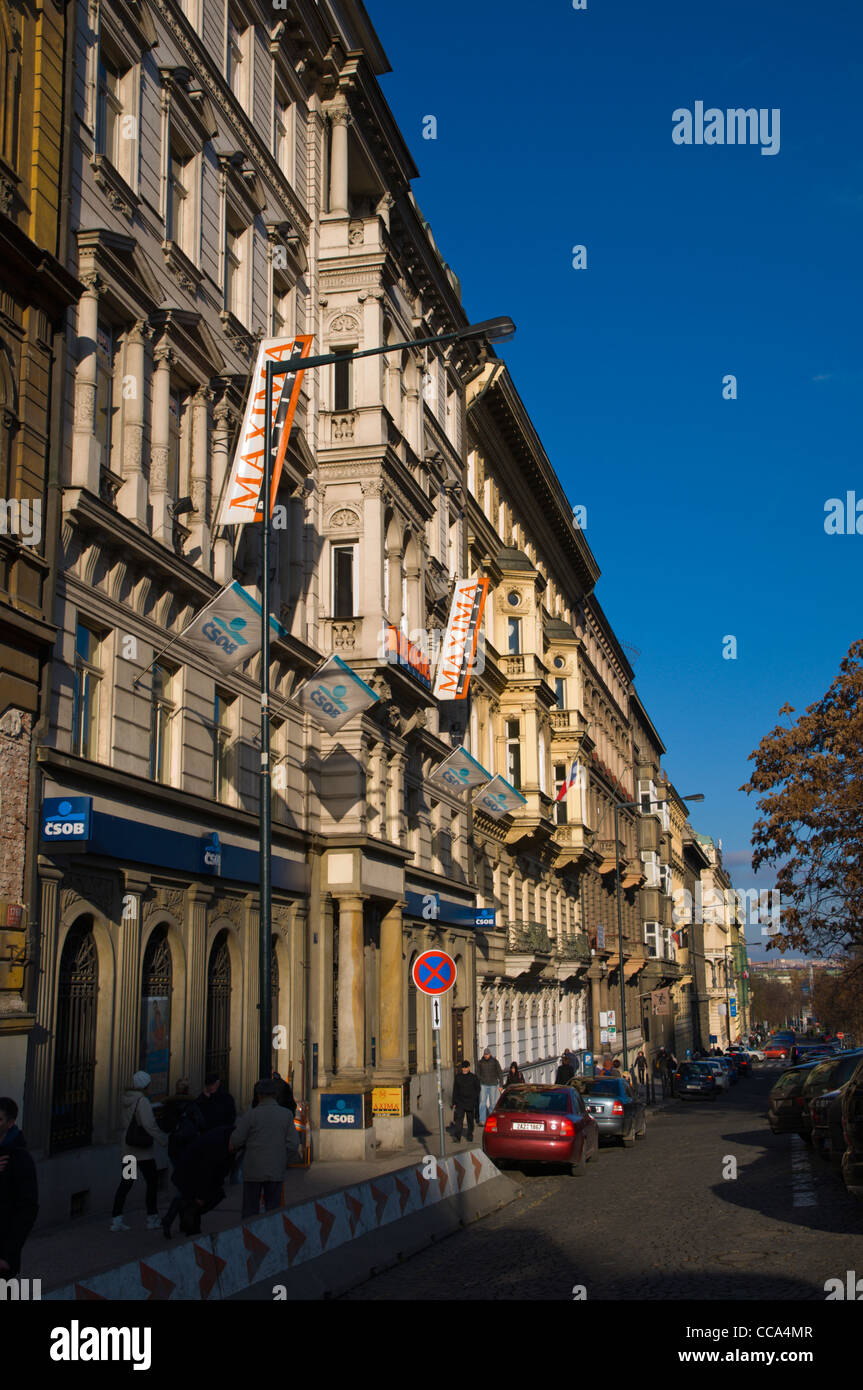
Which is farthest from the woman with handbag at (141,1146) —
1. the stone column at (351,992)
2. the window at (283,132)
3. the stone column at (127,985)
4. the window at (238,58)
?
the window at (283,132)

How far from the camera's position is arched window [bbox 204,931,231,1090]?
20172 millimetres

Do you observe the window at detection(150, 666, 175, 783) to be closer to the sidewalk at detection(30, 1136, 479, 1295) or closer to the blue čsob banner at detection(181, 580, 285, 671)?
the blue čsob banner at detection(181, 580, 285, 671)

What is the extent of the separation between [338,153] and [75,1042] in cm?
2041

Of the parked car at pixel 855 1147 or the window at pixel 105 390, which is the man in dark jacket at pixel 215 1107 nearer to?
the parked car at pixel 855 1147

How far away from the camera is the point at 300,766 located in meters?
25.0

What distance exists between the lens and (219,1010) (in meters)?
20.6

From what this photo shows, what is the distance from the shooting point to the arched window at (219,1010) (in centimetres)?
2017

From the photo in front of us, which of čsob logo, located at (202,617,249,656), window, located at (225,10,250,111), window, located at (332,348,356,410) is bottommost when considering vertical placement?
čsob logo, located at (202,617,249,656)

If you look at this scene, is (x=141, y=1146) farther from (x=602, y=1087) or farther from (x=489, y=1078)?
(x=489, y=1078)

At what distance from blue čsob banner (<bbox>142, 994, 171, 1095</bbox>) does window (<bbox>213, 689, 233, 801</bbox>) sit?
3683 millimetres

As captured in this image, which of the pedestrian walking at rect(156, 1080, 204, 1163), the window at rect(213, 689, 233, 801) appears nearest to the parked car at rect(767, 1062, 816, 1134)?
the window at rect(213, 689, 233, 801)

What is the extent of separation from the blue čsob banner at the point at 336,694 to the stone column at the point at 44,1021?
24.7 ft
